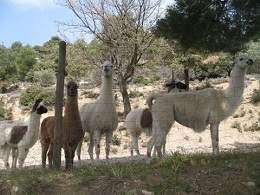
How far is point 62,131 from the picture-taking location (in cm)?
762

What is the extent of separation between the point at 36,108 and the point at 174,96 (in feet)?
10.7

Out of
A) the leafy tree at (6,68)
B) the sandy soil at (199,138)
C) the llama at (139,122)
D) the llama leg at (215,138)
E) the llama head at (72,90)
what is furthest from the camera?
the leafy tree at (6,68)

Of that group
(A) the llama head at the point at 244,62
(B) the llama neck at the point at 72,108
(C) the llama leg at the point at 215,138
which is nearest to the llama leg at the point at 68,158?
(B) the llama neck at the point at 72,108

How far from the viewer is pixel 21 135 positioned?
31.5ft

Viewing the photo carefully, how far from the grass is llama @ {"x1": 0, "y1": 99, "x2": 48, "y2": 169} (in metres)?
2.81

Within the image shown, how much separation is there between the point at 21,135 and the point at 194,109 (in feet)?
13.8

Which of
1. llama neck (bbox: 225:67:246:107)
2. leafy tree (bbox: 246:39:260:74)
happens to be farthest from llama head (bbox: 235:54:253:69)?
leafy tree (bbox: 246:39:260:74)

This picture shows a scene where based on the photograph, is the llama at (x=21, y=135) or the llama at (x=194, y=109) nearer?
the llama at (x=194, y=109)

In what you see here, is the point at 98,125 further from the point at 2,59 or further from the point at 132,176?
the point at 2,59

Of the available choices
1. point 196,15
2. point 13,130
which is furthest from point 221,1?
point 13,130

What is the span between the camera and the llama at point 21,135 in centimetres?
932

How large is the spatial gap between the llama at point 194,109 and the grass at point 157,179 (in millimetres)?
1751

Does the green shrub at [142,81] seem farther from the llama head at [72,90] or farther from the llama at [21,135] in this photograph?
the llama head at [72,90]

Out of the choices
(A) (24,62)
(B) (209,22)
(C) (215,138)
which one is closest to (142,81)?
(A) (24,62)
